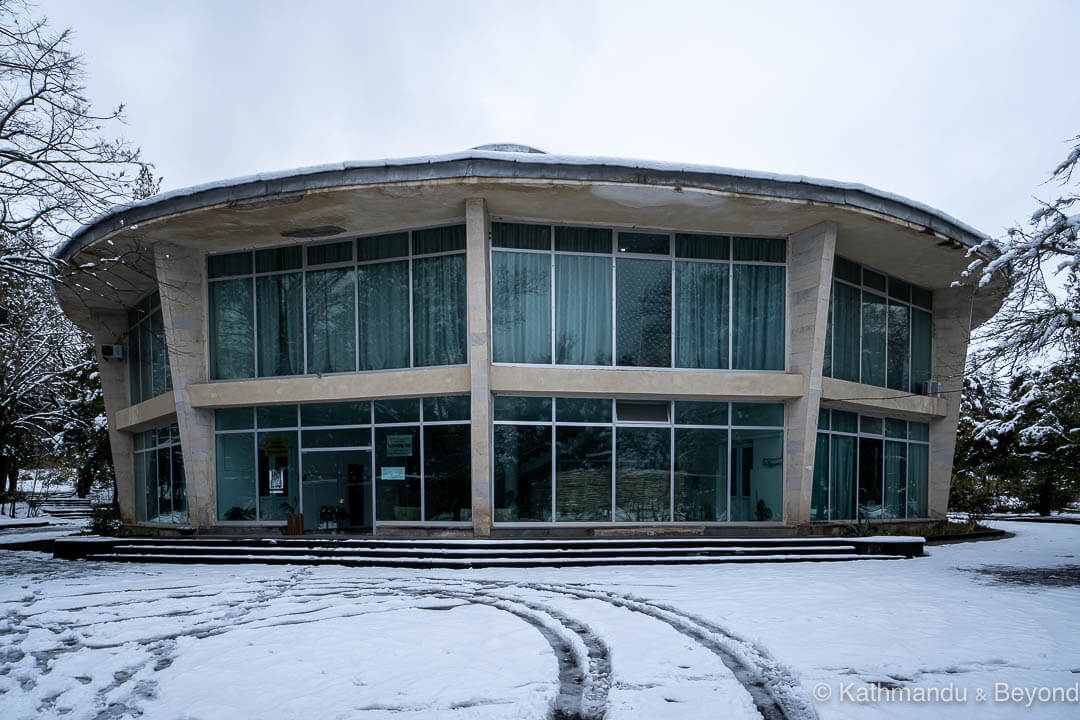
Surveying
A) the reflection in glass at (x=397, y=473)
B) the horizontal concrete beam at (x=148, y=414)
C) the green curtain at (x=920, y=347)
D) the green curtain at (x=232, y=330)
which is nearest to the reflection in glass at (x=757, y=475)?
the green curtain at (x=920, y=347)

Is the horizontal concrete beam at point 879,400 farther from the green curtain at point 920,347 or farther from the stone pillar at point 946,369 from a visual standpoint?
the green curtain at point 920,347

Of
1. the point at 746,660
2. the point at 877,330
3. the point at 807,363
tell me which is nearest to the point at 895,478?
the point at 877,330

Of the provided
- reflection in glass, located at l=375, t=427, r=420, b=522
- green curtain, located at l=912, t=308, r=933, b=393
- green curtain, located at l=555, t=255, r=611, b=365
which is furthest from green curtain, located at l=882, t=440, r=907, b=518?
reflection in glass, located at l=375, t=427, r=420, b=522

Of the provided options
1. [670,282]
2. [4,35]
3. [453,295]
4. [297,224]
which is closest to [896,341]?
[670,282]

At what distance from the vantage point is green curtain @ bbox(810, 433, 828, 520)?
19094mm

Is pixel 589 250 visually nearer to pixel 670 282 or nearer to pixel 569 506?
pixel 670 282

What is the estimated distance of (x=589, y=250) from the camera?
18.0m

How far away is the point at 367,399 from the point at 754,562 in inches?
356

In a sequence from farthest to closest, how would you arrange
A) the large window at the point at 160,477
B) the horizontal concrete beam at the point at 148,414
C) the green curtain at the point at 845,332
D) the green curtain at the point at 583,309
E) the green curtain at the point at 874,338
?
the large window at the point at 160,477, the green curtain at the point at 874,338, the horizontal concrete beam at the point at 148,414, the green curtain at the point at 845,332, the green curtain at the point at 583,309

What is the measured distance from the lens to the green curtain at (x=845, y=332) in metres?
19.8

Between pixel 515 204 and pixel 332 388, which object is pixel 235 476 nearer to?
pixel 332 388

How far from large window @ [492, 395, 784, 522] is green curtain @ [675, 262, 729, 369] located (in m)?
1.15

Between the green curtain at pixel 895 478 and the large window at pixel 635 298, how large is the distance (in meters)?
5.78

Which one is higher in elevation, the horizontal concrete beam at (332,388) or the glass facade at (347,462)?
the horizontal concrete beam at (332,388)
